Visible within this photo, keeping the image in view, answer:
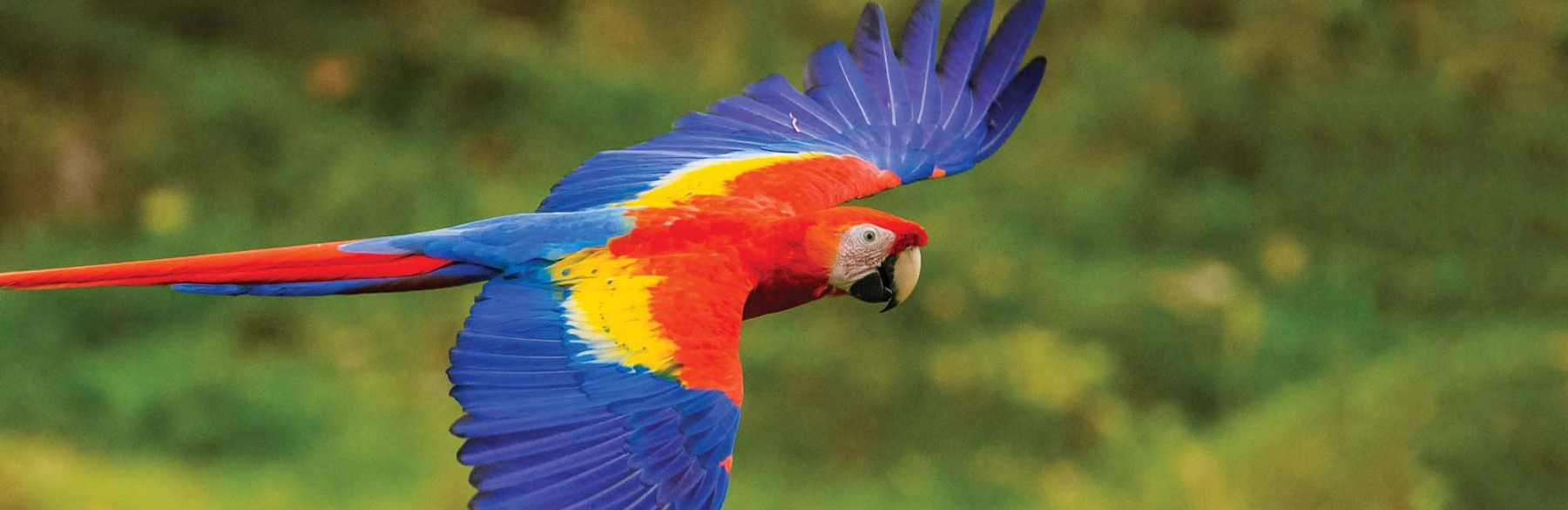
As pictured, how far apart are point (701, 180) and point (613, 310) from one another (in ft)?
2.08

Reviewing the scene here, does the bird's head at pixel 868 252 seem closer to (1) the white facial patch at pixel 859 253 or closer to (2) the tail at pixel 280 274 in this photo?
(1) the white facial patch at pixel 859 253

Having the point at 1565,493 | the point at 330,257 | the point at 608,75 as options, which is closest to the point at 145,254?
the point at 608,75

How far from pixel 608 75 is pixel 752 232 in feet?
7.59

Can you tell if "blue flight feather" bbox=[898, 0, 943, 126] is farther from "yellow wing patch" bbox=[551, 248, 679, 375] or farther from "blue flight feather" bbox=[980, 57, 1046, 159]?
"yellow wing patch" bbox=[551, 248, 679, 375]

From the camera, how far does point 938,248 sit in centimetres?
500

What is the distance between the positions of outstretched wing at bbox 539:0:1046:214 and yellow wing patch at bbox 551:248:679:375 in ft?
1.87

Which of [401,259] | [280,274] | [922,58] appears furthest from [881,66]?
[280,274]

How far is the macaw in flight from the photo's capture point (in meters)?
2.56

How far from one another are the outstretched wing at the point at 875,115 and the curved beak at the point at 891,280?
14.1 inches

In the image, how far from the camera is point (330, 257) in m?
2.81

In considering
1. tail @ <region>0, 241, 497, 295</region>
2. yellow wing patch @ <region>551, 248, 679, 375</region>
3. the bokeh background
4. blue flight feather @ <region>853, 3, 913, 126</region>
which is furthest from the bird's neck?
the bokeh background

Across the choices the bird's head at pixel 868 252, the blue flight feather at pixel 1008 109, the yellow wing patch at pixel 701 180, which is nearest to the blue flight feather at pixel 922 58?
the blue flight feather at pixel 1008 109

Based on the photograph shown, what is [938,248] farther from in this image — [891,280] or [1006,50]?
[891,280]

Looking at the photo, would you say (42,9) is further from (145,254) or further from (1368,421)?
(1368,421)
